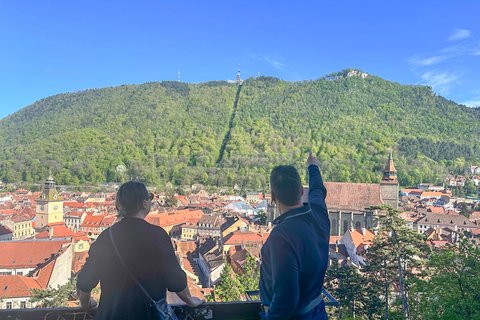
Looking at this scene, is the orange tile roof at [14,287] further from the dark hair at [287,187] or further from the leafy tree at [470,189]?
the leafy tree at [470,189]

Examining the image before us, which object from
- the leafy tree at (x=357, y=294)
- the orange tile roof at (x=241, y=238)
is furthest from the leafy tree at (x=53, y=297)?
the orange tile roof at (x=241, y=238)

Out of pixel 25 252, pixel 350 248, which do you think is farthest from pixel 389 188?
pixel 25 252

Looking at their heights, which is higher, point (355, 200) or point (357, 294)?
→ point (355, 200)

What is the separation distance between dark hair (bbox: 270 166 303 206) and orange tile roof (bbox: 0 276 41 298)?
59.2ft

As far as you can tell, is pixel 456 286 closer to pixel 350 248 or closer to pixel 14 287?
pixel 350 248

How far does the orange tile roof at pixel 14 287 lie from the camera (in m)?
15.3

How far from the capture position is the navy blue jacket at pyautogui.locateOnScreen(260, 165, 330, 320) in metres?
1.46

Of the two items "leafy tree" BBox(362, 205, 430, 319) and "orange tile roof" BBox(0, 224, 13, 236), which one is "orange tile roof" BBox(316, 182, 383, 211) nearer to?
"leafy tree" BBox(362, 205, 430, 319)

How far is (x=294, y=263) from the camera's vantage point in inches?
57.7

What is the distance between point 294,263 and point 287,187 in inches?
15.1

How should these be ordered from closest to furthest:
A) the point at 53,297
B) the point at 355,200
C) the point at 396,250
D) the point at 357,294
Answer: the point at 357,294 < the point at 396,250 < the point at 53,297 < the point at 355,200

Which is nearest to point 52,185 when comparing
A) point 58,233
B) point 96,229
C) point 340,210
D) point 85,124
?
point 96,229

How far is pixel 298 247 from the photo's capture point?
151 centimetres

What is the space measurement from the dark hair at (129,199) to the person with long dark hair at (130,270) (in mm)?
51
